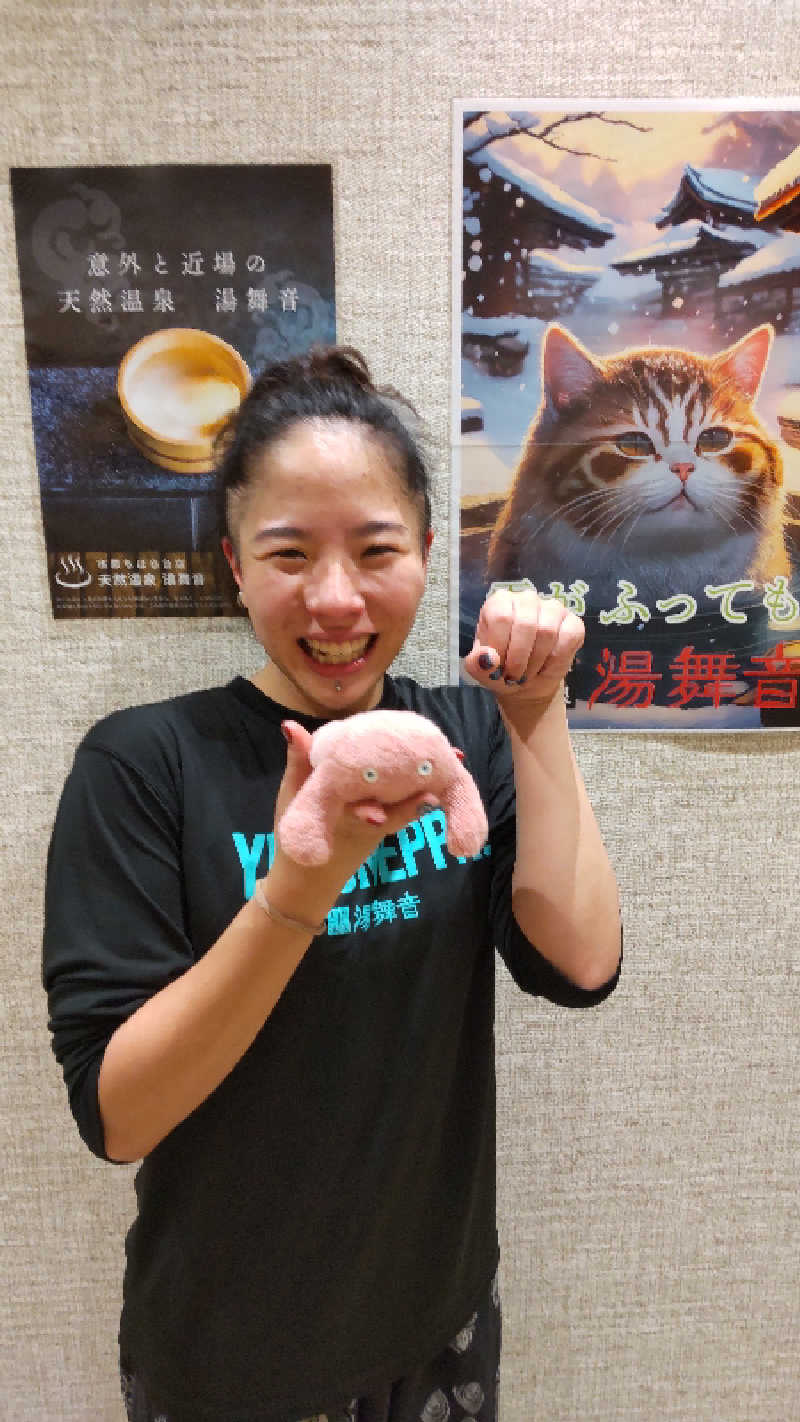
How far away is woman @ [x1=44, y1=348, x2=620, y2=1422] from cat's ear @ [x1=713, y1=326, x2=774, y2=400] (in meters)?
0.41

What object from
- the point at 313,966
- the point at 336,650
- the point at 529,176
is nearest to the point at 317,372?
the point at 336,650

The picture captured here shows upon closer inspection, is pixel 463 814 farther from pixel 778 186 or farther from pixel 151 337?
pixel 778 186

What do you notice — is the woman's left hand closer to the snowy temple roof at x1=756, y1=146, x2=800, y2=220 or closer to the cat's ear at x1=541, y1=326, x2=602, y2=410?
the cat's ear at x1=541, y1=326, x2=602, y2=410

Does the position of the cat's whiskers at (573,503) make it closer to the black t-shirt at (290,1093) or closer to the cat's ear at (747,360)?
the cat's ear at (747,360)

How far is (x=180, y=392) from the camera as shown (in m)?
0.93

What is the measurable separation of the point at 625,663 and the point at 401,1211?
0.63 m

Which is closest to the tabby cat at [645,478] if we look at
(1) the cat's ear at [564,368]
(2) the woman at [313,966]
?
(1) the cat's ear at [564,368]

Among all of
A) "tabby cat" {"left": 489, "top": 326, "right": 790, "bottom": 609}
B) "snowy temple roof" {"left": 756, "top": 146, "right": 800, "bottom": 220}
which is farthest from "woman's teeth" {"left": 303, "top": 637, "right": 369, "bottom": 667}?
"snowy temple roof" {"left": 756, "top": 146, "right": 800, "bottom": 220}

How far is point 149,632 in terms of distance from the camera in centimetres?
97

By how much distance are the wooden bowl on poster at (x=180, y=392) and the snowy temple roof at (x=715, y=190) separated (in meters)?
0.51

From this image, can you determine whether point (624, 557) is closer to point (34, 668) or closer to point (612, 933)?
point (612, 933)

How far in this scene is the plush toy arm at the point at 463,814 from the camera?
54 centimetres

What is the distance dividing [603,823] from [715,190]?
2.41ft

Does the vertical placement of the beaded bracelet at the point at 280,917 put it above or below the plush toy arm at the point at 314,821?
below
